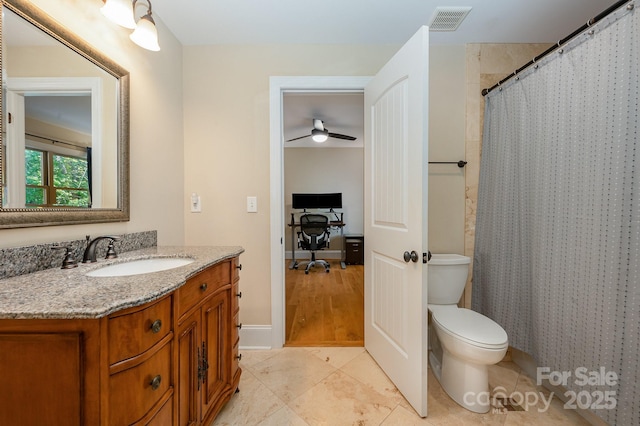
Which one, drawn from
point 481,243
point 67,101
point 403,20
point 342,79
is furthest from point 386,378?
point 403,20

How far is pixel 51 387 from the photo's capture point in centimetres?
64

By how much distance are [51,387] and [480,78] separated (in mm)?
2782

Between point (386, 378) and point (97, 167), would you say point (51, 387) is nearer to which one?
point (97, 167)

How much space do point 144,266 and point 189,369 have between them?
1.88 ft

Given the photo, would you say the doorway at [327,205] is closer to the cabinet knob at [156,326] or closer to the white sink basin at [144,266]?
the white sink basin at [144,266]

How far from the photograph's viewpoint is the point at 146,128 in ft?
5.06

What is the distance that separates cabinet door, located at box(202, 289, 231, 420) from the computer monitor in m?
3.87

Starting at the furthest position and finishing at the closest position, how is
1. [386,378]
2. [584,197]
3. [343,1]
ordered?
[386,378]
[343,1]
[584,197]

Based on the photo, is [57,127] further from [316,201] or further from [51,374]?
[316,201]

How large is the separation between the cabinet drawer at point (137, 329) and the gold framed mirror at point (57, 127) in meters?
0.64

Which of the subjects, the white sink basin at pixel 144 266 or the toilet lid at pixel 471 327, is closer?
the white sink basin at pixel 144 266

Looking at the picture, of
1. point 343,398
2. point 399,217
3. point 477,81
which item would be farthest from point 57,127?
point 477,81

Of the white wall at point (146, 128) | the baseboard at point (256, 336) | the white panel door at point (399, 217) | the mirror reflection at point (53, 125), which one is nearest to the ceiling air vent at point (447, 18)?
the white panel door at point (399, 217)

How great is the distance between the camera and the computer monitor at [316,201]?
512 centimetres
